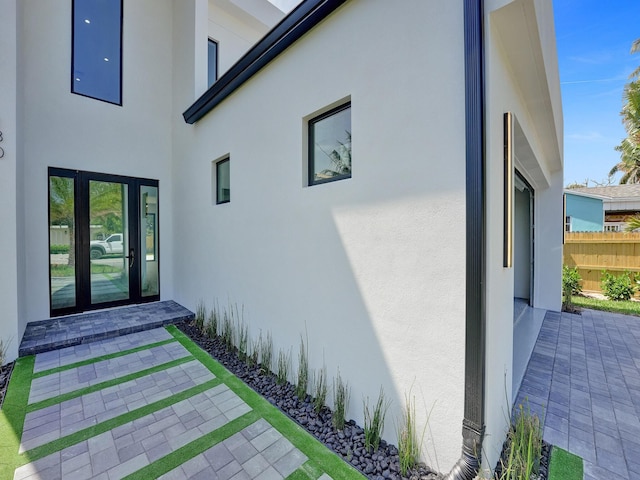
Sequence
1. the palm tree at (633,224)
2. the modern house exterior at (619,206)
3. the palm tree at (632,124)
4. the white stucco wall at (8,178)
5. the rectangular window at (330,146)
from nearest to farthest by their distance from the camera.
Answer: the rectangular window at (330,146)
the white stucco wall at (8,178)
the palm tree at (633,224)
the palm tree at (632,124)
the modern house exterior at (619,206)

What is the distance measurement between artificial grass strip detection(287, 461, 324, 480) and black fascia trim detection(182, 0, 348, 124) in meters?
4.40

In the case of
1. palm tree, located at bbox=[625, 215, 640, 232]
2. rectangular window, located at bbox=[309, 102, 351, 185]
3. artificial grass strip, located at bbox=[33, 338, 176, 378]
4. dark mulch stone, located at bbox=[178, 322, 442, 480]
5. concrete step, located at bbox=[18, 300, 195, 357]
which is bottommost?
dark mulch stone, located at bbox=[178, 322, 442, 480]

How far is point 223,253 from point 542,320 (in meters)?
6.90

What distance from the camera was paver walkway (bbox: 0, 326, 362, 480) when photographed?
232cm

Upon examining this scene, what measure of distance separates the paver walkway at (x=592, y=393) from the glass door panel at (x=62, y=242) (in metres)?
8.06

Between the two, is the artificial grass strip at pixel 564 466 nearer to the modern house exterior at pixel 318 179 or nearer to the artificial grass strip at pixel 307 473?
Result: the modern house exterior at pixel 318 179

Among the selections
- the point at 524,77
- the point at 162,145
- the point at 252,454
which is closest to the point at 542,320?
the point at 524,77

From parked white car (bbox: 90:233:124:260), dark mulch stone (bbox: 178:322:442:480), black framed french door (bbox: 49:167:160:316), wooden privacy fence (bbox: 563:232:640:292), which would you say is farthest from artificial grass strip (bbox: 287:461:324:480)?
wooden privacy fence (bbox: 563:232:640:292)

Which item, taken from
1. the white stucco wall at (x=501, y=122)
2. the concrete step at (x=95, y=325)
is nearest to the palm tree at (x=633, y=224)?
the white stucco wall at (x=501, y=122)

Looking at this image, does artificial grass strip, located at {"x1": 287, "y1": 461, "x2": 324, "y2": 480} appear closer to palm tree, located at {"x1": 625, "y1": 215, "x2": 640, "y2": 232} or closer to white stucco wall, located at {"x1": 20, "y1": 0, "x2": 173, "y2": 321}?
white stucco wall, located at {"x1": 20, "y1": 0, "x2": 173, "y2": 321}

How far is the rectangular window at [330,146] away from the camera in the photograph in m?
3.08

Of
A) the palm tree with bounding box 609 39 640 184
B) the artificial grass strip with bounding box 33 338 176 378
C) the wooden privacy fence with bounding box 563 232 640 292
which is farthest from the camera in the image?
the palm tree with bounding box 609 39 640 184

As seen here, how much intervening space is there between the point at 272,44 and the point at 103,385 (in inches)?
195

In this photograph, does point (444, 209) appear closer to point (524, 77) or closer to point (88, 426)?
point (524, 77)
